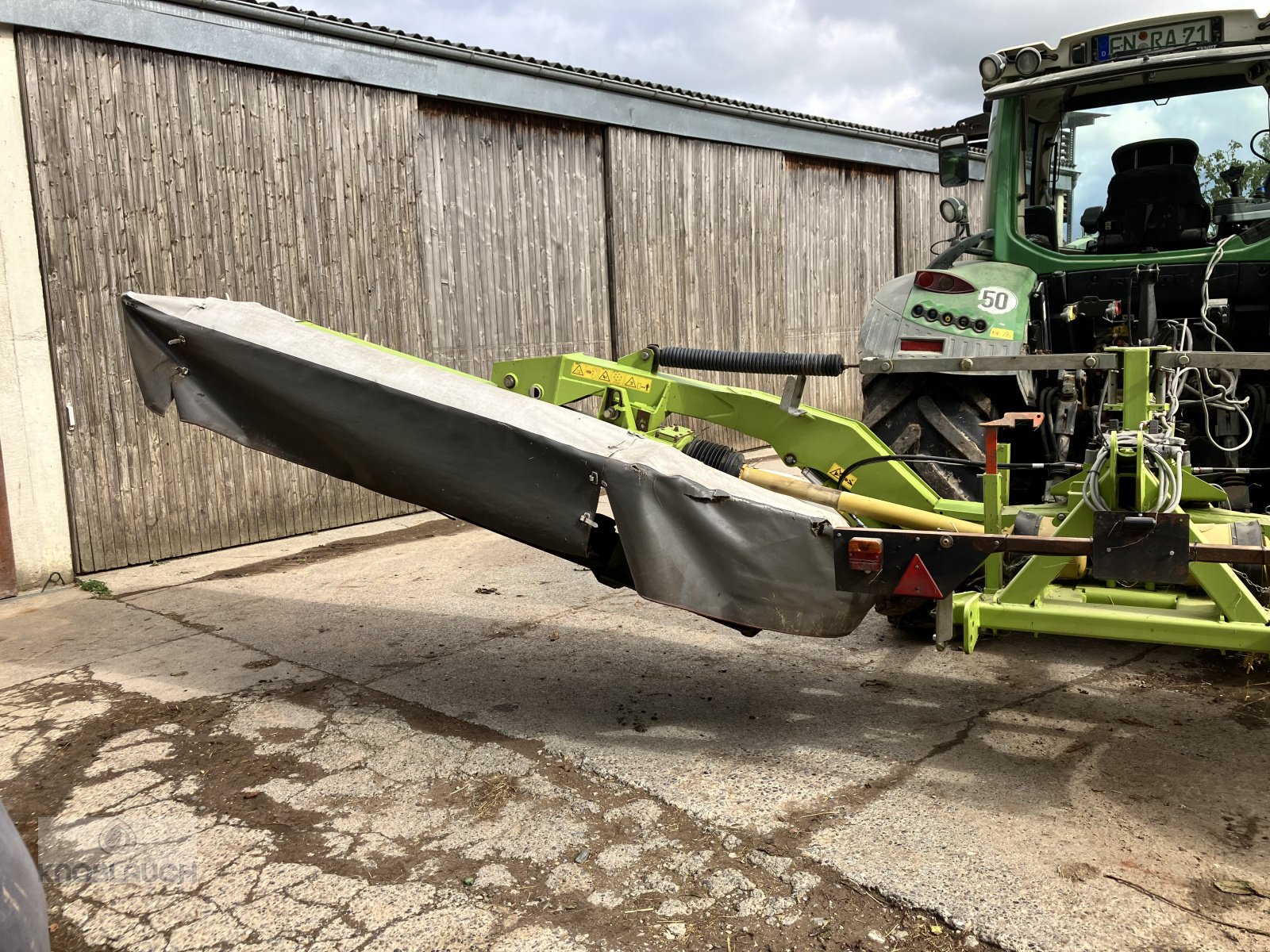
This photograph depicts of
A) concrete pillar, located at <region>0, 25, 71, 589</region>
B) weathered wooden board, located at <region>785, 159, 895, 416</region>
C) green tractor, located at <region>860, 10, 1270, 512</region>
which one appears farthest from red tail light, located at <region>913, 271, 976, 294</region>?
weathered wooden board, located at <region>785, 159, 895, 416</region>

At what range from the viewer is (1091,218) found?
17.6 feet

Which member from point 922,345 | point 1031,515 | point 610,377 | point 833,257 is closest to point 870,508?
point 1031,515

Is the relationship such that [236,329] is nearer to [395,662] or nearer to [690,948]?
[395,662]

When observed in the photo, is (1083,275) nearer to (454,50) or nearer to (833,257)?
(454,50)

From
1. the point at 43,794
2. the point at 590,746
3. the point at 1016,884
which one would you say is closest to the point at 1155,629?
the point at 1016,884

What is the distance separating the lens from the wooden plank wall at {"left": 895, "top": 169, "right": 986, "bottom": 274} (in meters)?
13.4

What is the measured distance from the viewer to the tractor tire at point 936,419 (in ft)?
14.1

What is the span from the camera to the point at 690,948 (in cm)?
248

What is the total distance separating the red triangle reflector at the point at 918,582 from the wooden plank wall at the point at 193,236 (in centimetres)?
525

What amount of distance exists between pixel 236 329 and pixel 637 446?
1.61 metres

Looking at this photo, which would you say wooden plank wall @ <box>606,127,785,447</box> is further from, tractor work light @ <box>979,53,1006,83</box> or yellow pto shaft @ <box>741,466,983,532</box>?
yellow pto shaft @ <box>741,466,983,532</box>

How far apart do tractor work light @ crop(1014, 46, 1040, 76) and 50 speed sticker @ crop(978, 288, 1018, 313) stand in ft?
3.97

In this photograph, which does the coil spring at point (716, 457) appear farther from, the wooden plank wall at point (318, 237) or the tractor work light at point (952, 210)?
the wooden plank wall at point (318, 237)

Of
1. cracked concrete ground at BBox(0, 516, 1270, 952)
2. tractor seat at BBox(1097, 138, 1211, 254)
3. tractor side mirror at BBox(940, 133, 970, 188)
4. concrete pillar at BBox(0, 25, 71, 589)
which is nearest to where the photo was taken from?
cracked concrete ground at BBox(0, 516, 1270, 952)
